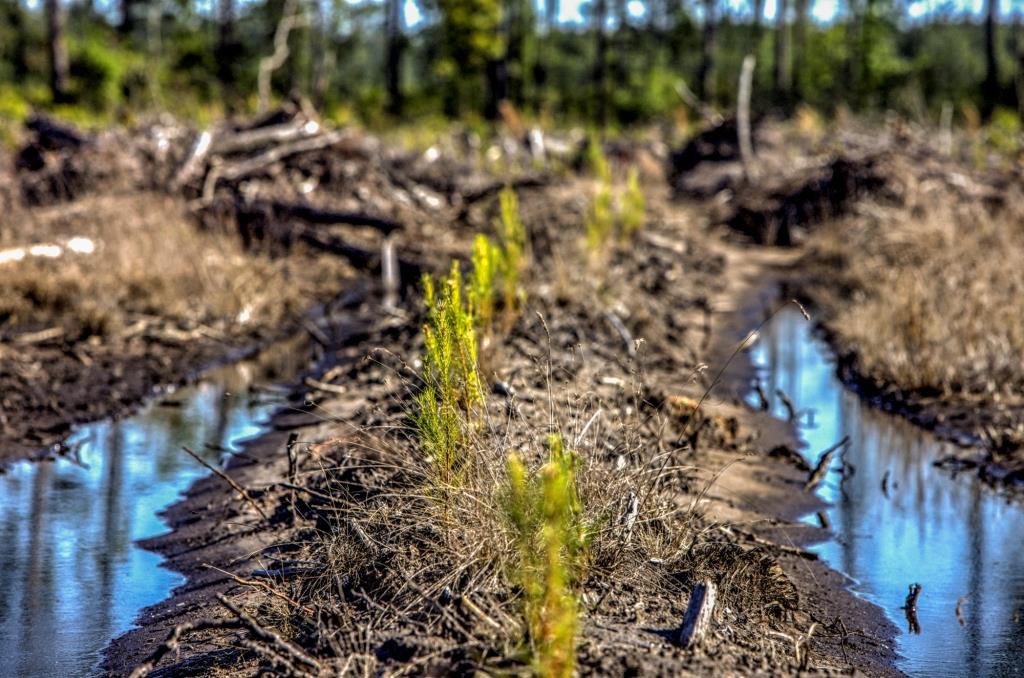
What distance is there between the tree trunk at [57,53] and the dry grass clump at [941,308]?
1560 cm

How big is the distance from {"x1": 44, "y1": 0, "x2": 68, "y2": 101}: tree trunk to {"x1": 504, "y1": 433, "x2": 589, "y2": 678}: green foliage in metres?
20.4

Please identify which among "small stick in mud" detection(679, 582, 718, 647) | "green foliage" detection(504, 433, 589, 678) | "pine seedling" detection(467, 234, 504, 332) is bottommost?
"small stick in mud" detection(679, 582, 718, 647)

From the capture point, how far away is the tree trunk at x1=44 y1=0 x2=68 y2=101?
2161cm

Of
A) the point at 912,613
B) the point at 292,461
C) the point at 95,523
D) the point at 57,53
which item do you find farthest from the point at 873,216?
the point at 57,53

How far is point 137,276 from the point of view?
9367 millimetres

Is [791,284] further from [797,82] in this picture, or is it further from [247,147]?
[797,82]

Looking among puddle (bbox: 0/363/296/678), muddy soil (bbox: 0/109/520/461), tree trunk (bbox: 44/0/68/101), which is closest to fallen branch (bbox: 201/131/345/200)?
muddy soil (bbox: 0/109/520/461)

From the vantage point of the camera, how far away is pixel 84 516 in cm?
543

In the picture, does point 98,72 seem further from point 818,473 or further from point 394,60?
point 818,473

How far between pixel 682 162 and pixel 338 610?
18.0 metres

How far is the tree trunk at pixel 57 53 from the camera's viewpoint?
21609mm

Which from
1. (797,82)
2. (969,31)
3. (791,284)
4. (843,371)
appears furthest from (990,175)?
(969,31)

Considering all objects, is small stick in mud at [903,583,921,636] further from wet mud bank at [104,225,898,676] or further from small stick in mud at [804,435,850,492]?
small stick in mud at [804,435,850,492]

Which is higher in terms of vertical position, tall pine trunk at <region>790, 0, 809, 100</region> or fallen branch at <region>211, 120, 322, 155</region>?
tall pine trunk at <region>790, 0, 809, 100</region>
